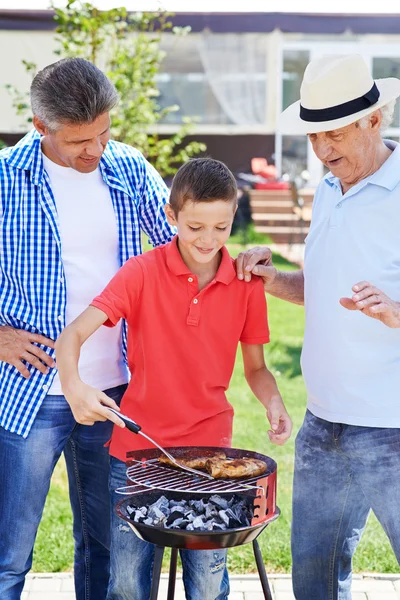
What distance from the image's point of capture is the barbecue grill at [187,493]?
2346 mm

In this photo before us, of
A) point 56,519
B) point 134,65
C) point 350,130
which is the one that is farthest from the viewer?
point 134,65

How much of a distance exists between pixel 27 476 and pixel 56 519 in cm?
177

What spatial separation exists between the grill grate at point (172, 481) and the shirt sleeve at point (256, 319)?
514mm

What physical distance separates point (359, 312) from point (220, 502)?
722 millimetres

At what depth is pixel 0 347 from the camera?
2.98 meters

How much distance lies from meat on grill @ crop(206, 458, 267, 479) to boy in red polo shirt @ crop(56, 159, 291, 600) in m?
0.17

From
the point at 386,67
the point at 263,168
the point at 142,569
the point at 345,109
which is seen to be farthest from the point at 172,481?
the point at 386,67

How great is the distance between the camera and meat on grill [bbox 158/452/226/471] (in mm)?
2633

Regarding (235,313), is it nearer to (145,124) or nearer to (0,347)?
(0,347)

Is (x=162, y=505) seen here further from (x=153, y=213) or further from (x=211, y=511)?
(x=153, y=213)

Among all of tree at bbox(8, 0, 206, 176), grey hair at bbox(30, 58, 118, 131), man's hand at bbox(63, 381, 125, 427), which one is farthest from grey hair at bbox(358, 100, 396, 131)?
tree at bbox(8, 0, 206, 176)

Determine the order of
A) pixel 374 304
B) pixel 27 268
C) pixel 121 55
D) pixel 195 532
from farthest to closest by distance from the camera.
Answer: pixel 121 55, pixel 27 268, pixel 374 304, pixel 195 532

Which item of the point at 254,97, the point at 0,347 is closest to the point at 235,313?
the point at 0,347

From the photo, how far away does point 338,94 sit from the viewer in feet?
8.99
